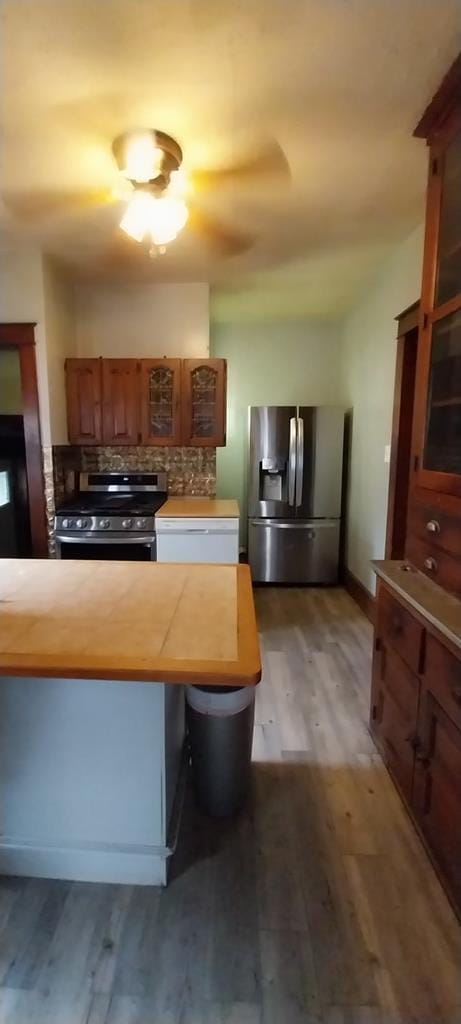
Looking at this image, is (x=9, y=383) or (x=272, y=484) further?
(x=272, y=484)

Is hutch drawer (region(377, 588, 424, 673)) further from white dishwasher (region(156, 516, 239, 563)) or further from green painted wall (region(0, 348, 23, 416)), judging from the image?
green painted wall (region(0, 348, 23, 416))

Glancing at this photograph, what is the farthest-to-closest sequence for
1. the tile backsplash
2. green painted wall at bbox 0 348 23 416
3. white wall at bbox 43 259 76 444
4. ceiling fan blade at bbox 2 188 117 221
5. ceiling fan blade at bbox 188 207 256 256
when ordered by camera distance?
the tile backsplash, green painted wall at bbox 0 348 23 416, white wall at bbox 43 259 76 444, ceiling fan blade at bbox 188 207 256 256, ceiling fan blade at bbox 2 188 117 221

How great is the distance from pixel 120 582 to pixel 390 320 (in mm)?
2605

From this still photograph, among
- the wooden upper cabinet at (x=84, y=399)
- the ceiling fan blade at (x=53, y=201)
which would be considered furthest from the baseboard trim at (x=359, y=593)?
the ceiling fan blade at (x=53, y=201)

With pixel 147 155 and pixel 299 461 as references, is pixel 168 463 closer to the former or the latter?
pixel 299 461

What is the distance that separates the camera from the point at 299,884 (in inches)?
56.6

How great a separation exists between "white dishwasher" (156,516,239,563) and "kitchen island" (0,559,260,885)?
1652 mm

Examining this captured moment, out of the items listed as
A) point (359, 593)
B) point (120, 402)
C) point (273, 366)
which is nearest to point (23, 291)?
point (120, 402)

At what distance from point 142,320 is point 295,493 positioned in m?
1.96

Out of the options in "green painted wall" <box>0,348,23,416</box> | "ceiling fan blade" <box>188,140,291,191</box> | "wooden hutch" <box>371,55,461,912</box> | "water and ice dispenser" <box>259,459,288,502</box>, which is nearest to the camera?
"wooden hutch" <box>371,55,461,912</box>

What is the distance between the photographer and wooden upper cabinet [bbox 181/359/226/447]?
138 inches

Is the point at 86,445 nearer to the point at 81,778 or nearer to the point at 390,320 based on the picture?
the point at 390,320

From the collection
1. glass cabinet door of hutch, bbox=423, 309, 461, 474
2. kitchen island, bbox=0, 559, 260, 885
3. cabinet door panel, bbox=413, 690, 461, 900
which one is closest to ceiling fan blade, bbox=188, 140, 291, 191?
glass cabinet door of hutch, bbox=423, 309, 461, 474

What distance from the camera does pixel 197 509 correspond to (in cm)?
335
